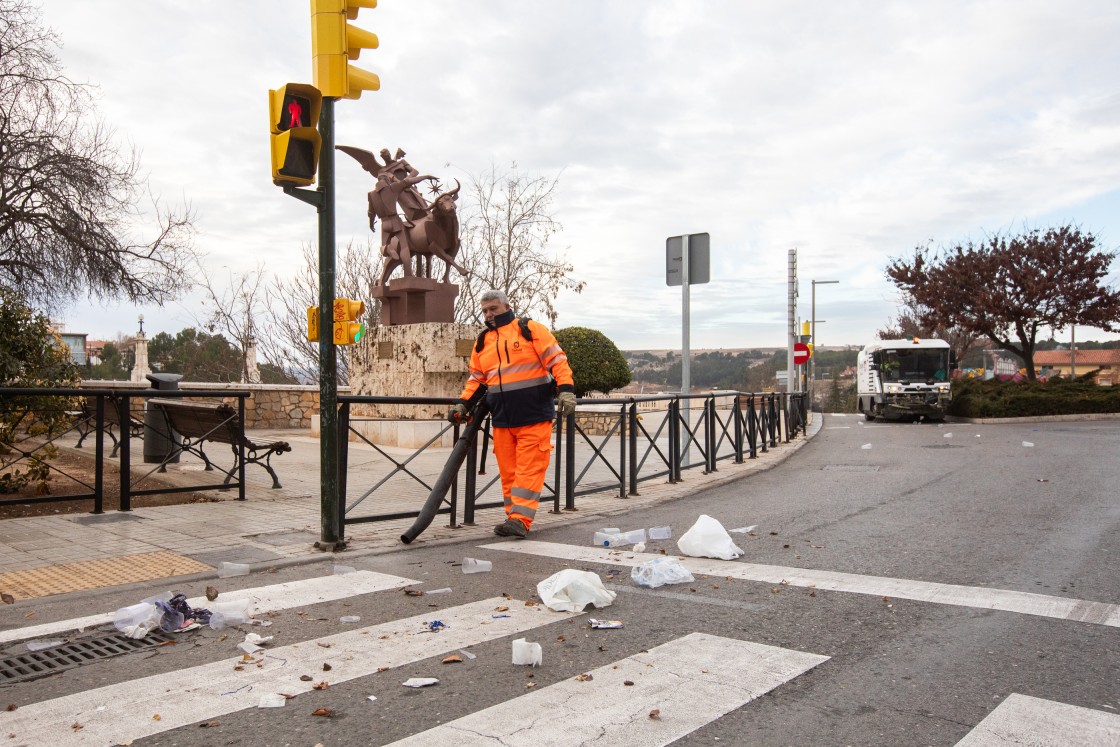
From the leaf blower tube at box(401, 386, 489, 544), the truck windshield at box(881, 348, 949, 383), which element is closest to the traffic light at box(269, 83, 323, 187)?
the leaf blower tube at box(401, 386, 489, 544)

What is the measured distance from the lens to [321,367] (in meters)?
5.99

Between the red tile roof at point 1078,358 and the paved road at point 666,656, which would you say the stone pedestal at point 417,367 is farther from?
the red tile roof at point 1078,358

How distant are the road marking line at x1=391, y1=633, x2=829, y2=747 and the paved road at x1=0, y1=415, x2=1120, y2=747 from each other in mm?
11

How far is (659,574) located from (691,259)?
818 centimetres

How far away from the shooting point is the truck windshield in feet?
87.2

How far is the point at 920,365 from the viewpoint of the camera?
26.7 m

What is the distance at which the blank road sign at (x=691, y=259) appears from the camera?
40.8 ft

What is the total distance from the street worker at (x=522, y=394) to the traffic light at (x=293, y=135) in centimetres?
164

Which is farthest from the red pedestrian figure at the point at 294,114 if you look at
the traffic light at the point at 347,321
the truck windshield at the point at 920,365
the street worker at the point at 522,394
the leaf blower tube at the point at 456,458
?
the truck windshield at the point at 920,365

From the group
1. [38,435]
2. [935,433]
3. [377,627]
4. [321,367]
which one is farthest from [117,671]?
[935,433]

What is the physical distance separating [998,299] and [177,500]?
2928cm

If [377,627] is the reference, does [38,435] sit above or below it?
above

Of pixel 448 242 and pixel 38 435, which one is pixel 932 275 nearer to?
pixel 448 242

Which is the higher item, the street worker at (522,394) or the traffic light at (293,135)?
the traffic light at (293,135)
